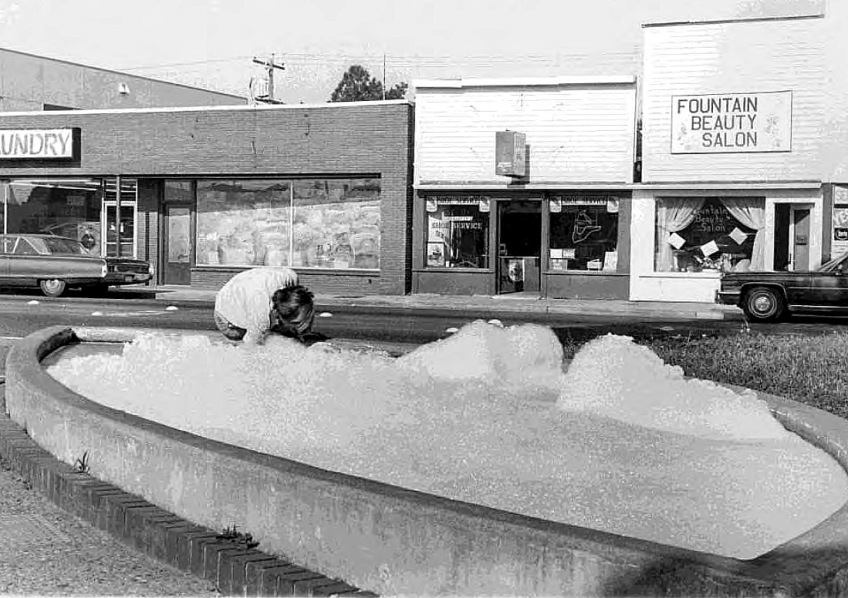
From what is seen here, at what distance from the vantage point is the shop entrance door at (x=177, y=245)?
→ 31656mm

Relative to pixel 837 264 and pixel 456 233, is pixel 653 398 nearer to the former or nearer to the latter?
pixel 837 264

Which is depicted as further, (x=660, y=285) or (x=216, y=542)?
(x=660, y=285)

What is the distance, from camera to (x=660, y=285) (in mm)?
26609

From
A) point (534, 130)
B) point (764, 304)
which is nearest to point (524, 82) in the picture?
point (534, 130)

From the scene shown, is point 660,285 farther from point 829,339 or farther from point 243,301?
point 243,301

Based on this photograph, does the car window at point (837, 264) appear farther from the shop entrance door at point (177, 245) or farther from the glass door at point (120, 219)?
the glass door at point (120, 219)

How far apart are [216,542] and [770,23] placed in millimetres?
24251

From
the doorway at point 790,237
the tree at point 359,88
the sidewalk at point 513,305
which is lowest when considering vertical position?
the sidewalk at point 513,305

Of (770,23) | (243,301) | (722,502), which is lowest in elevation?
(722,502)

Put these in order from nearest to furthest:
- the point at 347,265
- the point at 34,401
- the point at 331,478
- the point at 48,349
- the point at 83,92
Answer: the point at 331,478, the point at 34,401, the point at 48,349, the point at 347,265, the point at 83,92

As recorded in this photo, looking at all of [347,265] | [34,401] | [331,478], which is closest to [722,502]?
[331,478]

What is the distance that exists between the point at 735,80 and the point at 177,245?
15894mm

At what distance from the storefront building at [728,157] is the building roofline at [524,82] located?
1.02m

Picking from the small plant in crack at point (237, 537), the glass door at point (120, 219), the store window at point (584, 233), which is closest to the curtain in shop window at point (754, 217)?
the store window at point (584, 233)
